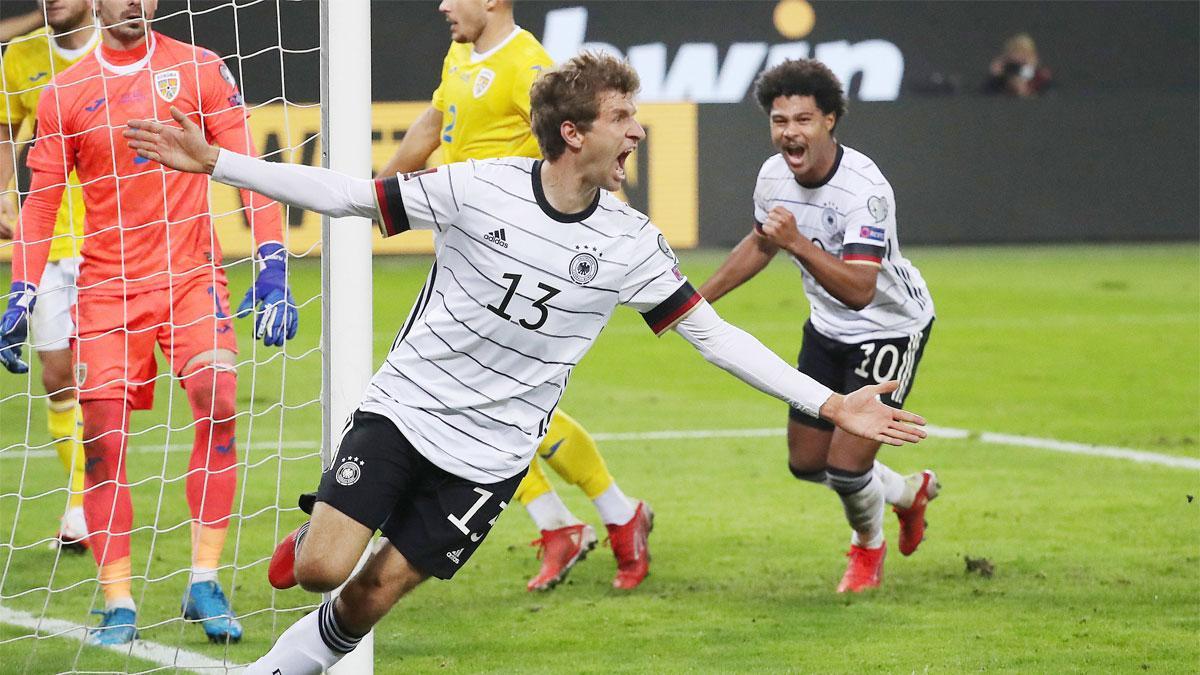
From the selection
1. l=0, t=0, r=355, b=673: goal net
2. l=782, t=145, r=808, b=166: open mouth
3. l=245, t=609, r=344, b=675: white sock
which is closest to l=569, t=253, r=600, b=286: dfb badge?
l=0, t=0, r=355, b=673: goal net

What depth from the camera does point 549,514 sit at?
6340 millimetres

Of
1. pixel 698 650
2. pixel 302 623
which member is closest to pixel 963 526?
pixel 698 650

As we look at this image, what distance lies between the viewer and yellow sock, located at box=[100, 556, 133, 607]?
5.42 meters

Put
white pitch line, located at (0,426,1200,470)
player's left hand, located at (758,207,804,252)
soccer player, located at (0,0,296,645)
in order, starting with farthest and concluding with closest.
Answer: white pitch line, located at (0,426,1200,470) → soccer player, located at (0,0,296,645) → player's left hand, located at (758,207,804,252)

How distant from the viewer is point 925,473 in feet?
22.1

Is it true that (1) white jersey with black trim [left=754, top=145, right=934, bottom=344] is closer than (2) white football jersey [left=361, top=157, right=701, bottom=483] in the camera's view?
No

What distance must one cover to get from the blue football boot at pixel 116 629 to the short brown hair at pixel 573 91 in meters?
2.23

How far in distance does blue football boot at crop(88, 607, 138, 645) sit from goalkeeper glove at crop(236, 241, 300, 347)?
1.06 meters

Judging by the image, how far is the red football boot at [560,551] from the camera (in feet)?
20.5

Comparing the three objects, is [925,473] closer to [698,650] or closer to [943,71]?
[698,650]

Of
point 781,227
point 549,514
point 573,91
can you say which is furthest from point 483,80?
point 573,91

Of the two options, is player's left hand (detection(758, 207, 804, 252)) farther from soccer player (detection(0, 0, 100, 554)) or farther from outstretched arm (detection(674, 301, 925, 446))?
soccer player (detection(0, 0, 100, 554))

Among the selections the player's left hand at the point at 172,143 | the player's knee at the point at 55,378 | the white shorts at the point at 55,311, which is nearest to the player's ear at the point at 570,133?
the player's left hand at the point at 172,143

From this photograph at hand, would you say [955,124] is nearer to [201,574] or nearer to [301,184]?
[201,574]
